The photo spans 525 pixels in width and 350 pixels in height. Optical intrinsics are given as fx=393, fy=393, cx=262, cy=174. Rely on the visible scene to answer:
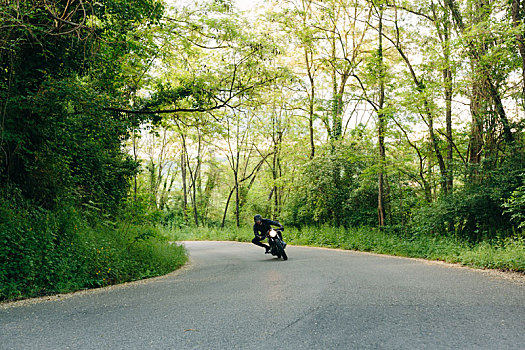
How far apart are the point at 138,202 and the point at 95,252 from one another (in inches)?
128

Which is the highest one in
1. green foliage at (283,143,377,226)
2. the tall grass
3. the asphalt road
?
green foliage at (283,143,377,226)

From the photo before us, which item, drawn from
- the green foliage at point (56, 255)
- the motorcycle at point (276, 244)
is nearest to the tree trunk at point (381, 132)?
the motorcycle at point (276, 244)

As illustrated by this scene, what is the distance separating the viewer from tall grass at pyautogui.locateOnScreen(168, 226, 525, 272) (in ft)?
32.0

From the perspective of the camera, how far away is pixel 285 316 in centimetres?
493

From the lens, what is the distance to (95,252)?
842cm

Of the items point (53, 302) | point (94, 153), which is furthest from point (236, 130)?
point (53, 302)

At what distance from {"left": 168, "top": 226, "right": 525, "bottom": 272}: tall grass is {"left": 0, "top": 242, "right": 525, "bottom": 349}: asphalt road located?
2368 mm

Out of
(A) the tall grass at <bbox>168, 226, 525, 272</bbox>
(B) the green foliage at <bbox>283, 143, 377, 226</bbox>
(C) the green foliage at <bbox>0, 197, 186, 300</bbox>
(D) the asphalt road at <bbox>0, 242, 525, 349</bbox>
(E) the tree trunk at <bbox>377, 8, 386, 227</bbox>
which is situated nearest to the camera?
(D) the asphalt road at <bbox>0, 242, 525, 349</bbox>

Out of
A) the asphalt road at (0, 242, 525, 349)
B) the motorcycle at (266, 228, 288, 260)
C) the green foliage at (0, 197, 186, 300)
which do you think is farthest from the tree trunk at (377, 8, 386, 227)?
the green foliage at (0, 197, 186, 300)

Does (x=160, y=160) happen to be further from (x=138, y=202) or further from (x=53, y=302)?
(x=53, y=302)

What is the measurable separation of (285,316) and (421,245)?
427 inches

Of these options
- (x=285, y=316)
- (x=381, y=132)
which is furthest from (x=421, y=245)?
(x=285, y=316)

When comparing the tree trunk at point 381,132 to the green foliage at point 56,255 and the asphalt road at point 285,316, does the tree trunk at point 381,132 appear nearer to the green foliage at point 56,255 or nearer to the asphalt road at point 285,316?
the asphalt road at point 285,316

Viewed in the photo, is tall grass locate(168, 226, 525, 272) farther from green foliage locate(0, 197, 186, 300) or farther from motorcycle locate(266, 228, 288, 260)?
green foliage locate(0, 197, 186, 300)
